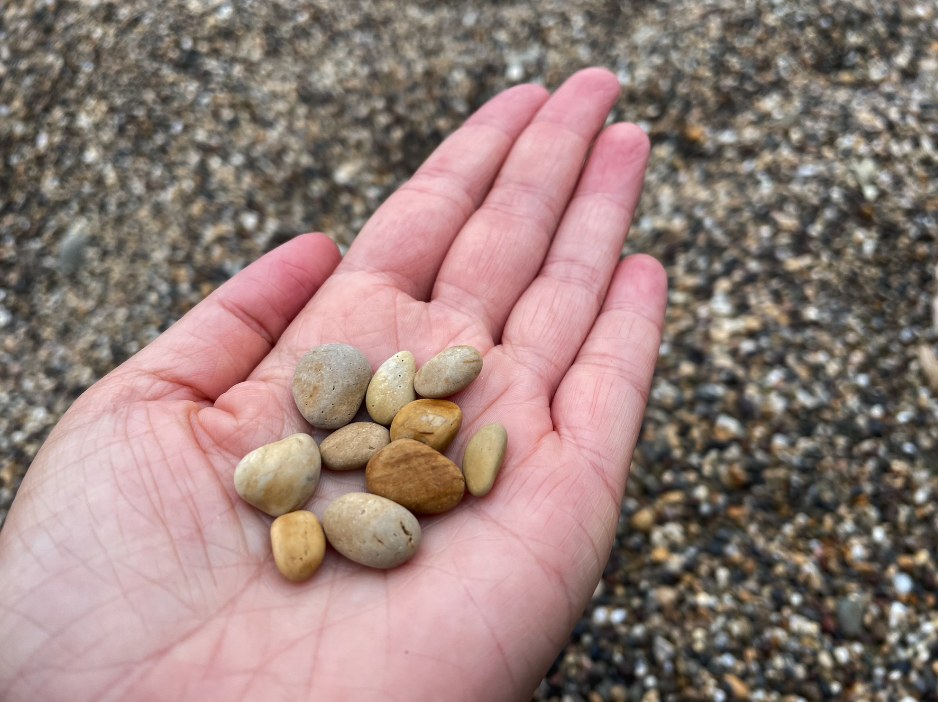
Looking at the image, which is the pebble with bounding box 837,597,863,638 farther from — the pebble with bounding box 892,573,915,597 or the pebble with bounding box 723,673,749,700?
the pebble with bounding box 723,673,749,700

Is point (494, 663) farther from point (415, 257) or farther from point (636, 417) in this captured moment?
point (415, 257)

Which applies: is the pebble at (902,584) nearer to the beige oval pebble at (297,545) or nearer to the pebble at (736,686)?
the pebble at (736,686)

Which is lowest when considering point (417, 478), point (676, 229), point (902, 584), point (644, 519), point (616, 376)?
point (902, 584)

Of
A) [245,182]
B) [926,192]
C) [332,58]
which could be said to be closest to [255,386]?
[245,182]

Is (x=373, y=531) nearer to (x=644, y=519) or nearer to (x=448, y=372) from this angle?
(x=448, y=372)

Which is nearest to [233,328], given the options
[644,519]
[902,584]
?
[644,519]
